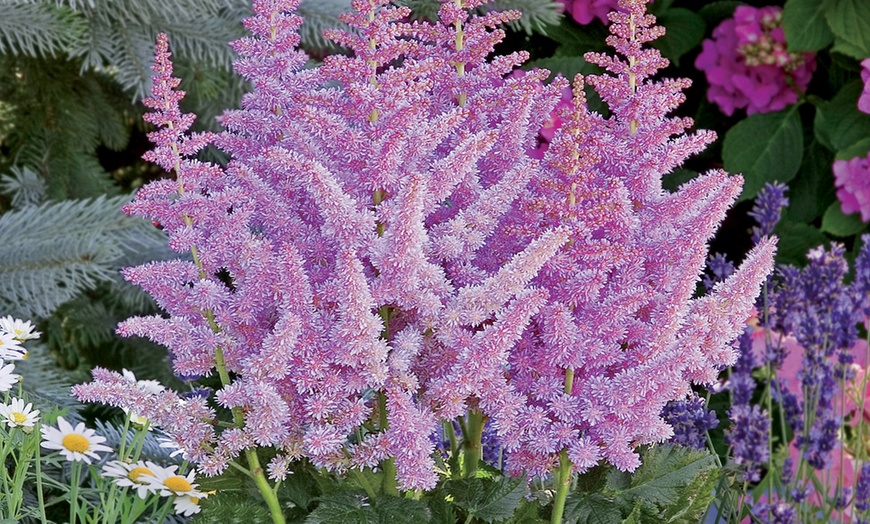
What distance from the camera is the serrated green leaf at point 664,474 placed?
1.91 ft

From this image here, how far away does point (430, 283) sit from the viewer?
1.68ft

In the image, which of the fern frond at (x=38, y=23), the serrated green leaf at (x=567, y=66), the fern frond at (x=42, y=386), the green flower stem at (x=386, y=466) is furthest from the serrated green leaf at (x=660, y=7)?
the green flower stem at (x=386, y=466)

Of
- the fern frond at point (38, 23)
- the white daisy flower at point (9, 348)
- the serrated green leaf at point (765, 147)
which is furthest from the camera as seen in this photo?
the serrated green leaf at point (765, 147)

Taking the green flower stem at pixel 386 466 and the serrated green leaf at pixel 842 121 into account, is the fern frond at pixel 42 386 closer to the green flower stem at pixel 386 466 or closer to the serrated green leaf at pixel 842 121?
the green flower stem at pixel 386 466

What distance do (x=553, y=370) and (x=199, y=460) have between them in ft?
0.63

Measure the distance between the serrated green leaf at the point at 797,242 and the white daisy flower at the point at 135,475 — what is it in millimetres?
1233

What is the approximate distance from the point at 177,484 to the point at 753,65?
1294mm

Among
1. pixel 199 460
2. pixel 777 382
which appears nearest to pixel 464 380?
pixel 199 460

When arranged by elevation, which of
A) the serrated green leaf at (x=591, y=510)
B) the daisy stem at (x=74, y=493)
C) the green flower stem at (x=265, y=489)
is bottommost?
the serrated green leaf at (x=591, y=510)

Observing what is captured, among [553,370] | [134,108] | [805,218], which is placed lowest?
[805,218]

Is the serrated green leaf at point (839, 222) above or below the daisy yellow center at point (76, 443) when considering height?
below

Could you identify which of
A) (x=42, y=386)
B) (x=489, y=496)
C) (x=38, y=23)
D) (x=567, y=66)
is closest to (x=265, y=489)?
(x=489, y=496)

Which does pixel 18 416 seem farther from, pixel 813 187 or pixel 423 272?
pixel 813 187

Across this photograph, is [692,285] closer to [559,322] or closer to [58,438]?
[559,322]
